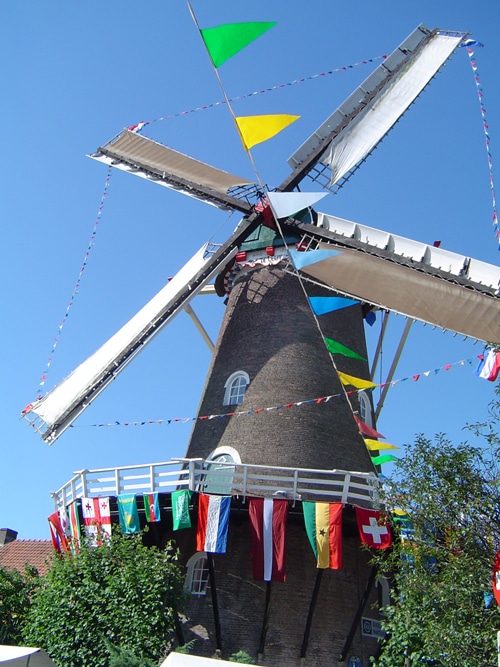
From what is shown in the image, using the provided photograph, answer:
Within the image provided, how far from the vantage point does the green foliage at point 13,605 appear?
56.5 ft

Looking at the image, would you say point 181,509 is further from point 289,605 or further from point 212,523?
point 289,605

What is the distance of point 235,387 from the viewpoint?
1875cm

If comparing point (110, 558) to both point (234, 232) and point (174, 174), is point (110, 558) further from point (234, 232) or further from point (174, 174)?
point (174, 174)

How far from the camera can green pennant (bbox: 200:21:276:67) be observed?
18891 millimetres

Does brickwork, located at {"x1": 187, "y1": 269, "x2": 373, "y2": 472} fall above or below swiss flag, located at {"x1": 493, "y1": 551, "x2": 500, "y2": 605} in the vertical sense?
above

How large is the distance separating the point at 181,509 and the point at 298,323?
5504 millimetres

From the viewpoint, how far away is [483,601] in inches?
453

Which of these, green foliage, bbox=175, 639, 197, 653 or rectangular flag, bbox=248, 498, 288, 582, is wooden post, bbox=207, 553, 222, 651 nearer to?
green foliage, bbox=175, 639, 197, 653

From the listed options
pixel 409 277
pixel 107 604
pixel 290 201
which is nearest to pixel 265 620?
pixel 107 604

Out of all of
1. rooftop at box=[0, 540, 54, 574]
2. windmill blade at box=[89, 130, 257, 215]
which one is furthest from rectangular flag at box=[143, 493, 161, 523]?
rooftop at box=[0, 540, 54, 574]

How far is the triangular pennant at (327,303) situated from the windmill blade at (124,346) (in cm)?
305

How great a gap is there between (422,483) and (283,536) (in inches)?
146

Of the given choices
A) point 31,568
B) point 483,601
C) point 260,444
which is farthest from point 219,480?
point 483,601

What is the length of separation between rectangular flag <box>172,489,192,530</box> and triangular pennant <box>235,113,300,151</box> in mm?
8513
